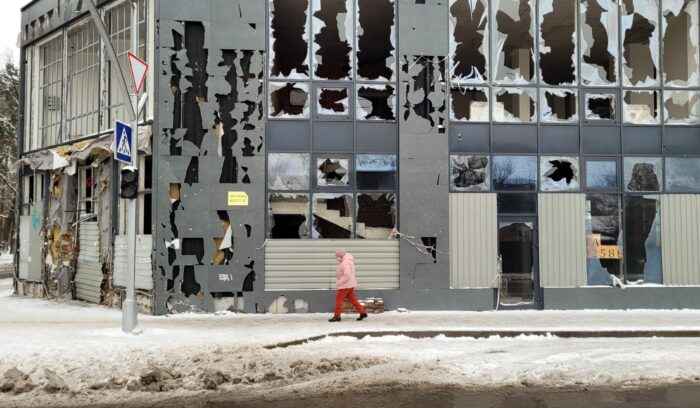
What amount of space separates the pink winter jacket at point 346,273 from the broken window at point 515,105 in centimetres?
552

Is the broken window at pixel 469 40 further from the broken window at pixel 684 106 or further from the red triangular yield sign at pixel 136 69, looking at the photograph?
the red triangular yield sign at pixel 136 69

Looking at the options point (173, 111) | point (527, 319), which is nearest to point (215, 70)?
point (173, 111)

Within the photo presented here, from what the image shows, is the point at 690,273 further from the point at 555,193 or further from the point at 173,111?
the point at 173,111

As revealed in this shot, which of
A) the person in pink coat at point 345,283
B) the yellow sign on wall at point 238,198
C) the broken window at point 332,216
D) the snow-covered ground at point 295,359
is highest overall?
the yellow sign on wall at point 238,198

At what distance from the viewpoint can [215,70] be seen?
1573cm

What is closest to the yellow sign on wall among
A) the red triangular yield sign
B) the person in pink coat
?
the person in pink coat

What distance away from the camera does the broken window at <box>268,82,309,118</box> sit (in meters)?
16.0

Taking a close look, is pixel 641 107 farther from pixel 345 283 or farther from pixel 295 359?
pixel 295 359

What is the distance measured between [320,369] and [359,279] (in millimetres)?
6485

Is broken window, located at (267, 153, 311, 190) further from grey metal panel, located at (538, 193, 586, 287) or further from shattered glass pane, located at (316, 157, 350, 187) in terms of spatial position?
grey metal panel, located at (538, 193, 586, 287)

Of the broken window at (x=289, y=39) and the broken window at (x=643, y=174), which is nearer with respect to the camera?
the broken window at (x=289, y=39)

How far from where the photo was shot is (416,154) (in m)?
16.2

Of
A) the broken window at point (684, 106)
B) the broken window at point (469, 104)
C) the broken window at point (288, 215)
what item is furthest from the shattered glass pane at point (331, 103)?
the broken window at point (684, 106)

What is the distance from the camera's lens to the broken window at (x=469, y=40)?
16531 mm
